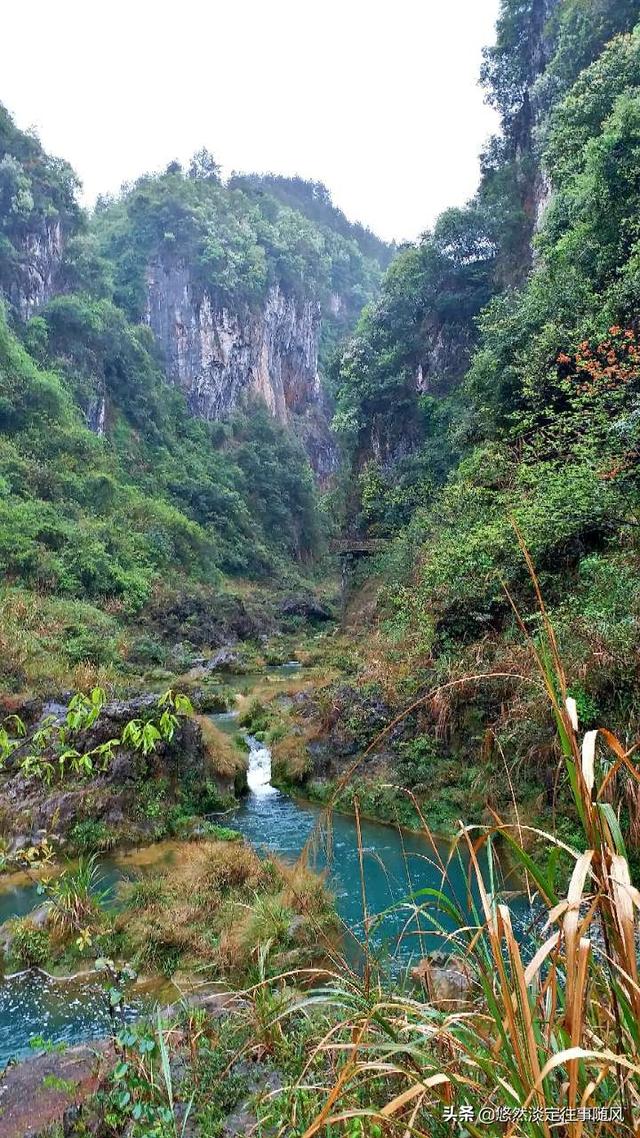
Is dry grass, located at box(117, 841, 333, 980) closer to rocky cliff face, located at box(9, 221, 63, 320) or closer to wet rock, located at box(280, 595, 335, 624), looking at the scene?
wet rock, located at box(280, 595, 335, 624)

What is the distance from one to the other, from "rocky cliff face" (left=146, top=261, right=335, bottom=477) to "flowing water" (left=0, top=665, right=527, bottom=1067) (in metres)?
33.5

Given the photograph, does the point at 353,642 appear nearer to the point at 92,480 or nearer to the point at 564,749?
the point at 92,480

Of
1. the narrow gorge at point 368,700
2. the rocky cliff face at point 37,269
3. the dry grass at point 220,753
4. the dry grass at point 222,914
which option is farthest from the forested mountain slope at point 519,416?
the rocky cliff face at point 37,269

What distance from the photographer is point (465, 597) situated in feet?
Answer: 29.3

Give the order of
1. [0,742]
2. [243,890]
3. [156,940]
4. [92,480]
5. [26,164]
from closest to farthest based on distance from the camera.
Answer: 1. [0,742]
2. [156,940]
3. [243,890]
4. [92,480]
5. [26,164]

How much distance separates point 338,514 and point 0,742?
20.8m

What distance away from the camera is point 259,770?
967 centimetres

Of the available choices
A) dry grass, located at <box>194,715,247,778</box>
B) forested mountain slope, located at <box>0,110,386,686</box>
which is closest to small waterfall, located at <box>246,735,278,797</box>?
dry grass, located at <box>194,715,247,778</box>

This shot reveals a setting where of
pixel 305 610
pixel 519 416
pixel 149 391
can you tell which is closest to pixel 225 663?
pixel 305 610

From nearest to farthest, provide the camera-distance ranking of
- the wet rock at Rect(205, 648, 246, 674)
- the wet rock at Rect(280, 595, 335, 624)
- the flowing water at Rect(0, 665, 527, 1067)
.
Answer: the flowing water at Rect(0, 665, 527, 1067)
the wet rock at Rect(205, 648, 246, 674)
the wet rock at Rect(280, 595, 335, 624)

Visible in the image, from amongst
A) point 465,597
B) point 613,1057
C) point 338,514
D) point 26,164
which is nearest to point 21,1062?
point 613,1057

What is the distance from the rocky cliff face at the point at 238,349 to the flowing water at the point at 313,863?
110 ft

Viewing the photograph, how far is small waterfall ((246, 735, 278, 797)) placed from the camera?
362 inches

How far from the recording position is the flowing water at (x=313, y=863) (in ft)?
13.1
